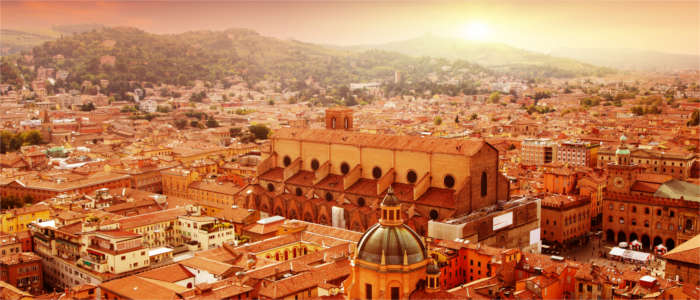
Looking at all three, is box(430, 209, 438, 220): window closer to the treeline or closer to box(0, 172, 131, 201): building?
box(0, 172, 131, 201): building

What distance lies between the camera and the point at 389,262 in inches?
711

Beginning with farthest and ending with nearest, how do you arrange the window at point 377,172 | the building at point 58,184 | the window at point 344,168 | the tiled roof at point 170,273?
the building at point 58,184, the window at point 344,168, the window at point 377,172, the tiled roof at point 170,273

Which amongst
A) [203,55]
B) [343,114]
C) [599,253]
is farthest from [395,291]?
[203,55]

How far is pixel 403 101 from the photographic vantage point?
153 m

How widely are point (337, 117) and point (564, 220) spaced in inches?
685

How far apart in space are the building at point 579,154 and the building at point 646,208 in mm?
18079

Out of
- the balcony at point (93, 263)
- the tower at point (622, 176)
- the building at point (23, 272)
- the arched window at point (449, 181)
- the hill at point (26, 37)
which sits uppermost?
the hill at point (26, 37)

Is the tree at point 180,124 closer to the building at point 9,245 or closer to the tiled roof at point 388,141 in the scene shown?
the tiled roof at point 388,141

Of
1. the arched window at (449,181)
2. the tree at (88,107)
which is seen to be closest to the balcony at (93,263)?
the arched window at (449,181)

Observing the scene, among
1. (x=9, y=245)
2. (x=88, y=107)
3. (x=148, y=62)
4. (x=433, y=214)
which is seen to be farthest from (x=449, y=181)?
(x=148, y=62)

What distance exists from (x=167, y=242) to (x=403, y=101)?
120m

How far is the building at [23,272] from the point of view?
103ft

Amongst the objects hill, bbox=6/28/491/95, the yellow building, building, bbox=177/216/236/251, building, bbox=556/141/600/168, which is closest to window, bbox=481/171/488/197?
building, bbox=177/216/236/251

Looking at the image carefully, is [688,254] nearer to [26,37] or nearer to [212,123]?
[212,123]
